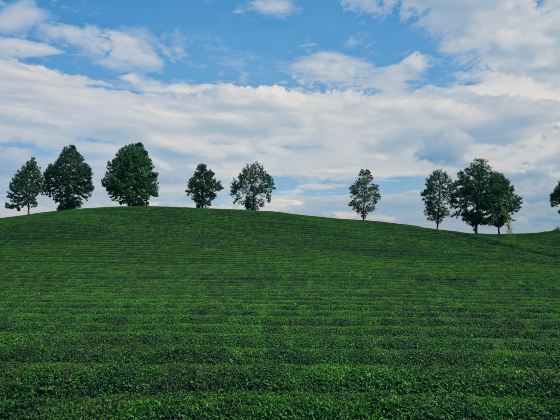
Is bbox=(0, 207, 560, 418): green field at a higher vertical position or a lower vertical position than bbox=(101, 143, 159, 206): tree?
lower

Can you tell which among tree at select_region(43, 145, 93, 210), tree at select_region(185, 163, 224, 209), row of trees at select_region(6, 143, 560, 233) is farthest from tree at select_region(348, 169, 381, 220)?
tree at select_region(43, 145, 93, 210)

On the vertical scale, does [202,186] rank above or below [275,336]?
above

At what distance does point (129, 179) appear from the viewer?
95062 millimetres

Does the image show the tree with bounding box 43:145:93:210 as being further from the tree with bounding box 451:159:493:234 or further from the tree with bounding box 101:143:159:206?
the tree with bounding box 451:159:493:234

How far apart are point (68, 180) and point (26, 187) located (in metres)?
9.55

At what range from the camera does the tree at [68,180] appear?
99875 millimetres

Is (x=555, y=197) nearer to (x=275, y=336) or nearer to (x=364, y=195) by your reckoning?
(x=364, y=195)

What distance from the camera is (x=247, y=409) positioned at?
13.1m

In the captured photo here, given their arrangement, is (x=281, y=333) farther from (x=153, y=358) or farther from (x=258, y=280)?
(x=258, y=280)

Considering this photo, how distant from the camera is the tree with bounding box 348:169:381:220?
100 meters

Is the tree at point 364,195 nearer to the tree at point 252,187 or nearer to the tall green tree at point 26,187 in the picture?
the tree at point 252,187

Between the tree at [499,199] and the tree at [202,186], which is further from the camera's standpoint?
the tree at [202,186]

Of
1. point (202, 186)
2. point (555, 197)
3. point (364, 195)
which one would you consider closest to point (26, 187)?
point (202, 186)

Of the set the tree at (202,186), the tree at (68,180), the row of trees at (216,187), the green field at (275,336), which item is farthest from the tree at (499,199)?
the tree at (68,180)
